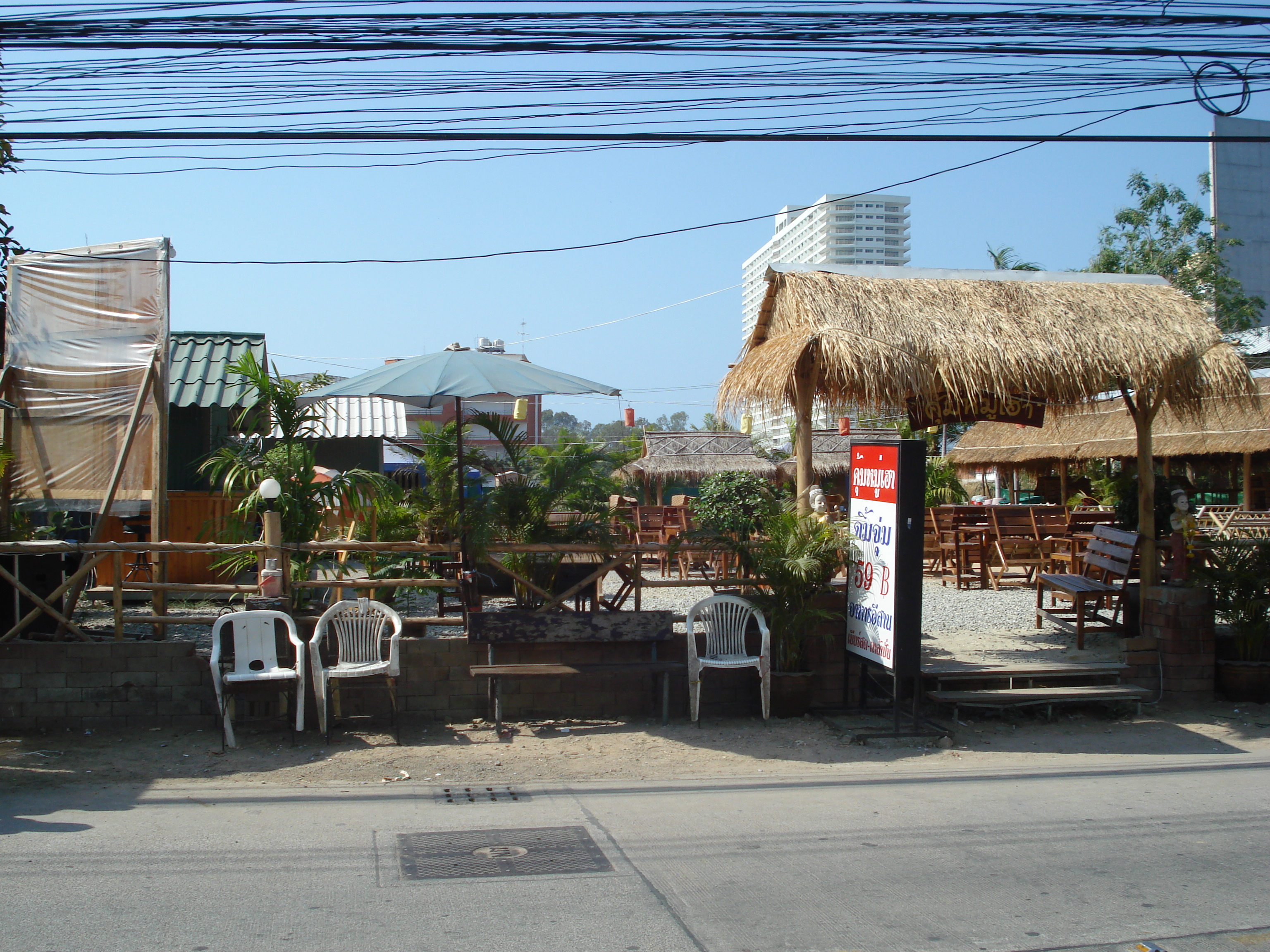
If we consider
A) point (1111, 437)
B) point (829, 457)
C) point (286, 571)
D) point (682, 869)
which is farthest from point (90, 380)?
point (829, 457)

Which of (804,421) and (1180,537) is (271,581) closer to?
(804,421)

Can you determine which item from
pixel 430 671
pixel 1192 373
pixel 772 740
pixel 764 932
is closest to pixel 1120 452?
pixel 1192 373

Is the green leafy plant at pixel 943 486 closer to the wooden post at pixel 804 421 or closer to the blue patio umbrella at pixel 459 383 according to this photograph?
the wooden post at pixel 804 421

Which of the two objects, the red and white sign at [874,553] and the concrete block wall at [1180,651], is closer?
the red and white sign at [874,553]

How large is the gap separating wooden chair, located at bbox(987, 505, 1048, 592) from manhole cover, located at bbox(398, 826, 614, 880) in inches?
432

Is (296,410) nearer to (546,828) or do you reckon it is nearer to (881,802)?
(546,828)

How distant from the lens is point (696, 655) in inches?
302

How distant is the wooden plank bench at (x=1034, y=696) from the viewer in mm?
7809

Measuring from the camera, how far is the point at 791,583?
781 centimetres

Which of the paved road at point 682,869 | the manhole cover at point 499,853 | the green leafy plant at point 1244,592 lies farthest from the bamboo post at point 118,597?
the green leafy plant at point 1244,592

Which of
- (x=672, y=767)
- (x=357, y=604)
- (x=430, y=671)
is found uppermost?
(x=357, y=604)

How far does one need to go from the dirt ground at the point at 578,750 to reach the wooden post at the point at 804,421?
73.6 inches

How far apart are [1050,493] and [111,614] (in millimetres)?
22871

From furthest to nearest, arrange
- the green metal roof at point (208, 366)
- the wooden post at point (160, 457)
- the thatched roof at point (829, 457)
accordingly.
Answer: the thatched roof at point (829, 457) < the green metal roof at point (208, 366) < the wooden post at point (160, 457)
